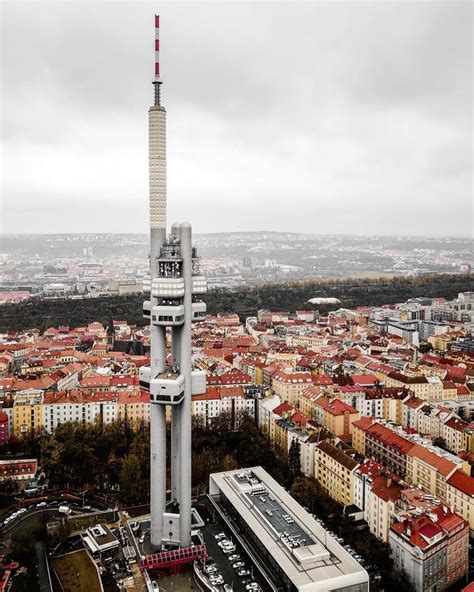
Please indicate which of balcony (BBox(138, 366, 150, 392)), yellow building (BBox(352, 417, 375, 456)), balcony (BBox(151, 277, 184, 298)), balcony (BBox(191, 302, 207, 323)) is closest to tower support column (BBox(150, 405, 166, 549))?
balcony (BBox(138, 366, 150, 392))

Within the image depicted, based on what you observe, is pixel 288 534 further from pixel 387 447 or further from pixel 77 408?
pixel 77 408

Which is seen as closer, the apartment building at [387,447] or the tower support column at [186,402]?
the tower support column at [186,402]

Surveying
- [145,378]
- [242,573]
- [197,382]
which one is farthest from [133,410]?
[242,573]

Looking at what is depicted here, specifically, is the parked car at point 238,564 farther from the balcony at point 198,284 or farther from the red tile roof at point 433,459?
the red tile roof at point 433,459

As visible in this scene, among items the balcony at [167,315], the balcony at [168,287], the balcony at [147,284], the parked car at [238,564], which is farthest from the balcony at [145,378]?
the parked car at [238,564]

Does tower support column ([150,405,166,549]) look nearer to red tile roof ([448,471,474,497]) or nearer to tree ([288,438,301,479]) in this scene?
tree ([288,438,301,479])

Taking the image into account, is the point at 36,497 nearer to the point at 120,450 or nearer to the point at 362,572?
the point at 120,450

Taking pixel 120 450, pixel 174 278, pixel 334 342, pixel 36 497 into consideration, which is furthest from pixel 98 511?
pixel 334 342
